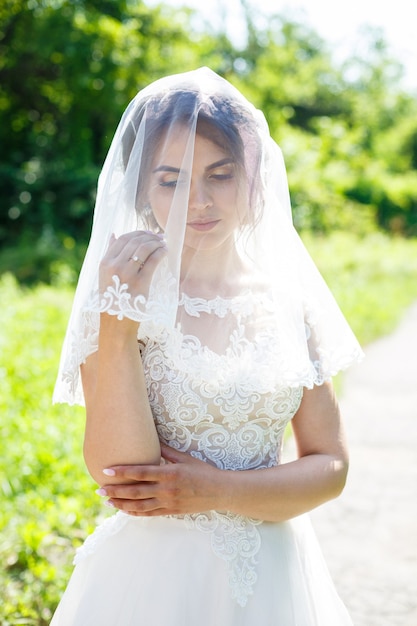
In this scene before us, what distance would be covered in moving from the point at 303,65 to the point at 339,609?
32.1 m

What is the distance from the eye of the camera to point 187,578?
5.48ft

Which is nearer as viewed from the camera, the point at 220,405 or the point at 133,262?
the point at 133,262

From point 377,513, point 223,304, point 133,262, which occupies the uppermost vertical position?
point 133,262

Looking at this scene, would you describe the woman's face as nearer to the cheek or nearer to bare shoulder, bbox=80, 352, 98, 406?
the cheek

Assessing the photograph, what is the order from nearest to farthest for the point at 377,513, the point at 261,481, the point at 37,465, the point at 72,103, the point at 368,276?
the point at 261,481 < the point at 37,465 < the point at 377,513 < the point at 368,276 < the point at 72,103

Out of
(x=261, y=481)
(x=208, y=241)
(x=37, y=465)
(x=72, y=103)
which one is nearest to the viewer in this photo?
(x=261, y=481)

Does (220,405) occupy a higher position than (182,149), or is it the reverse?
(182,149)

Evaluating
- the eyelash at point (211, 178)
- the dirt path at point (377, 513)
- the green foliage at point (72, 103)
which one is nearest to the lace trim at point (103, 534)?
the eyelash at point (211, 178)

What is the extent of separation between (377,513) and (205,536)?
9.42 feet

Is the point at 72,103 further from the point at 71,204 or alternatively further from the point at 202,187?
the point at 202,187

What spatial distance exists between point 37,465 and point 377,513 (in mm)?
2070

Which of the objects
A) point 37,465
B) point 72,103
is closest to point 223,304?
point 37,465

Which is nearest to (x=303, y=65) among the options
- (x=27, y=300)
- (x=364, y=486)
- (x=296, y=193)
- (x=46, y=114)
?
(x=296, y=193)

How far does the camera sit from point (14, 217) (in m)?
14.7
